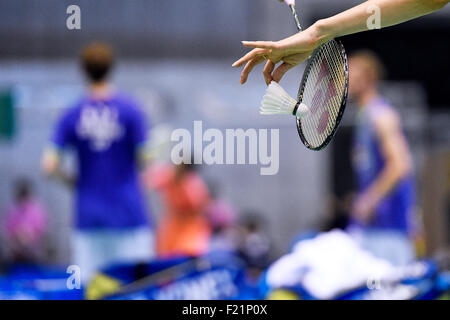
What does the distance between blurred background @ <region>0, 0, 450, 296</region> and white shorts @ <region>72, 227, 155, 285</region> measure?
3.60 m

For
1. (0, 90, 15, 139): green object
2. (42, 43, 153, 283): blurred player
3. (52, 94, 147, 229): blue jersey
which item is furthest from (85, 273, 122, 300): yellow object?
(0, 90, 15, 139): green object

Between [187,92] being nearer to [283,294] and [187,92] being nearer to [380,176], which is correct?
[380,176]

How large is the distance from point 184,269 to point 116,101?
1.02m

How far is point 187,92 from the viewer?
960 centimetres

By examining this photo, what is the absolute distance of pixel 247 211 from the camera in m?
9.62

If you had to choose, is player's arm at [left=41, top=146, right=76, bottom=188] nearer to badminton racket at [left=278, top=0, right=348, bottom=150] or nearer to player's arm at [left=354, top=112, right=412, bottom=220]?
player's arm at [left=354, top=112, right=412, bottom=220]

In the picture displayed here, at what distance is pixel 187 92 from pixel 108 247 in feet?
17.4

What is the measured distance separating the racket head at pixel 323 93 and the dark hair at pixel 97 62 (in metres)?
2.12

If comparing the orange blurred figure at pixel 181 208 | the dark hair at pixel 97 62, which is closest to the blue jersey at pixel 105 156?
the dark hair at pixel 97 62

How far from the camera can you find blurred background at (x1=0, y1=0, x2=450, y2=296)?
9102mm

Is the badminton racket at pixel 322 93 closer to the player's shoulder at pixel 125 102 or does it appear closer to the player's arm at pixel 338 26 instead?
the player's arm at pixel 338 26

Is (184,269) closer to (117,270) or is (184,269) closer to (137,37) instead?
(117,270)
